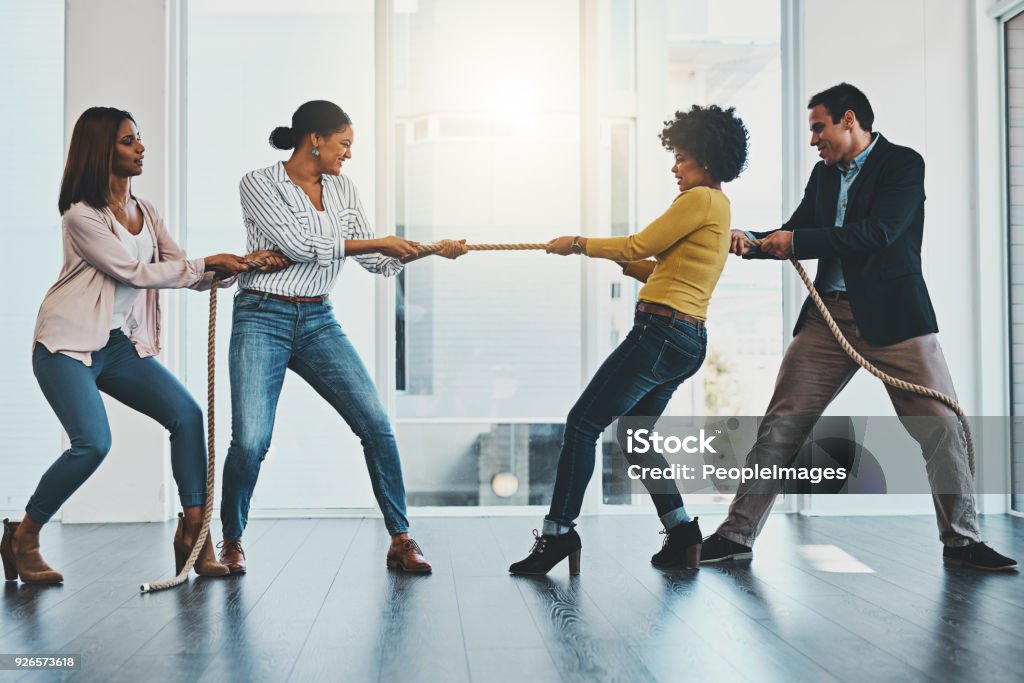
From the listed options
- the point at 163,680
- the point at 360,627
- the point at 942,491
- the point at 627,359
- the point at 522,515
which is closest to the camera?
the point at 163,680

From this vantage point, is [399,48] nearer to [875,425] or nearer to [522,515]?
[522,515]

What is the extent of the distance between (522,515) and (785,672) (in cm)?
244

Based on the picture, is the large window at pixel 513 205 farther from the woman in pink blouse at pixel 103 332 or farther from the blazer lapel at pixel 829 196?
Answer: the woman in pink blouse at pixel 103 332

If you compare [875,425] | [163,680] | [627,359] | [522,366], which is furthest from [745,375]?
[163,680]

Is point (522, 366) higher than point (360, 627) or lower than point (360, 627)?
higher

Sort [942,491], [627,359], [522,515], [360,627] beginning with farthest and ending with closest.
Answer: [522,515] < [942,491] < [627,359] < [360,627]

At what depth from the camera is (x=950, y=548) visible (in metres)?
3.05

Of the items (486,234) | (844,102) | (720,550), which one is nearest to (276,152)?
(486,234)

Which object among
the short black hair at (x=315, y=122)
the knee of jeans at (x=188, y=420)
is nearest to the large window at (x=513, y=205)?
the short black hair at (x=315, y=122)

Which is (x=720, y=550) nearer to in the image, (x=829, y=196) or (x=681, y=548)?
(x=681, y=548)

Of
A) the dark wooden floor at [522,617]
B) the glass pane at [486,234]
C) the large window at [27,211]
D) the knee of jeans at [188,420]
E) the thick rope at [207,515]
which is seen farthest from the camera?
the glass pane at [486,234]

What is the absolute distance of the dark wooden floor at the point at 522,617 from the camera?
1939mm

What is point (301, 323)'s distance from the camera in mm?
2943

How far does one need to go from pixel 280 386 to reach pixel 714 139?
150cm
